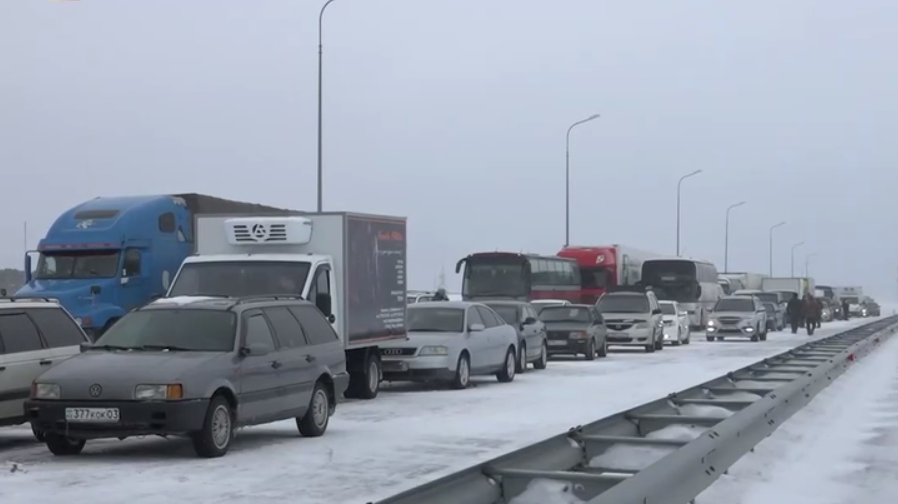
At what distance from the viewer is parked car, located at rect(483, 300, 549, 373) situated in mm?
28719

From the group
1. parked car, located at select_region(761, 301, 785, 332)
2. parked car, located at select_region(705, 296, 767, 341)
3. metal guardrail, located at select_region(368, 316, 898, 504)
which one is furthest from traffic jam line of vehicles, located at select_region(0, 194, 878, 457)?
parked car, located at select_region(761, 301, 785, 332)

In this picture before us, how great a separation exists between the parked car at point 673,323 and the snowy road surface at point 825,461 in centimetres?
2754

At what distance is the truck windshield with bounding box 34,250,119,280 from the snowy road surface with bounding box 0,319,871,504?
7.99m

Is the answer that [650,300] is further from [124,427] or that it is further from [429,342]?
[124,427]

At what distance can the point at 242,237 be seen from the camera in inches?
796

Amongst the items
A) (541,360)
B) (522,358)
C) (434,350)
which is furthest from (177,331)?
(541,360)

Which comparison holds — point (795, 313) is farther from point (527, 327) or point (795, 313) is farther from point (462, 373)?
point (462, 373)

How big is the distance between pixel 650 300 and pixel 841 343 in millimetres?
10614

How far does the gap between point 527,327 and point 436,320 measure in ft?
17.9

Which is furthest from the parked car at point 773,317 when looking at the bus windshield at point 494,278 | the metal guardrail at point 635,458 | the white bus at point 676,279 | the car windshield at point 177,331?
the car windshield at point 177,331

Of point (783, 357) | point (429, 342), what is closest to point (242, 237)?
point (429, 342)

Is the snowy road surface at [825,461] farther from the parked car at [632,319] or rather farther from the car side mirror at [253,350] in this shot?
the parked car at [632,319]

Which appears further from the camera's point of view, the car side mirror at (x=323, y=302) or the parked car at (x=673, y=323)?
the parked car at (x=673, y=323)

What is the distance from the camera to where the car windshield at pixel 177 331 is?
45.0 feet
